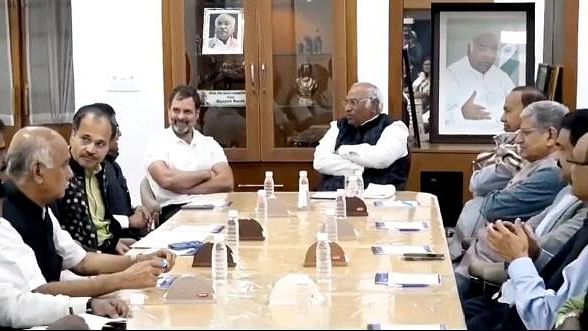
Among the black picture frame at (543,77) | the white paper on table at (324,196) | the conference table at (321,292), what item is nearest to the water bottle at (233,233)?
the conference table at (321,292)

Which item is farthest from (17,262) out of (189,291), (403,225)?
(403,225)

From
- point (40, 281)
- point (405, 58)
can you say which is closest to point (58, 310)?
point (40, 281)

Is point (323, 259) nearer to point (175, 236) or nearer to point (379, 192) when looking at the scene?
point (175, 236)

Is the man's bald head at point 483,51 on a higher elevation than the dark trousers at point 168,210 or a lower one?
higher

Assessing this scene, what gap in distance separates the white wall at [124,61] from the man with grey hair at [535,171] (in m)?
2.56

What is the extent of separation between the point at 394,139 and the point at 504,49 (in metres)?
1.39

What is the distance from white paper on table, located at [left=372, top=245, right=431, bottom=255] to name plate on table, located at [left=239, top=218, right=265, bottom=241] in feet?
1.52

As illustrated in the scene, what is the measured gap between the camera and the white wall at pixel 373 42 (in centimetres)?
565

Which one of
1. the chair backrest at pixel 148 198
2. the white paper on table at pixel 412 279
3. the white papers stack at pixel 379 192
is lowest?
the chair backrest at pixel 148 198

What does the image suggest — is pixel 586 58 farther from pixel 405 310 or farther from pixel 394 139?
pixel 405 310

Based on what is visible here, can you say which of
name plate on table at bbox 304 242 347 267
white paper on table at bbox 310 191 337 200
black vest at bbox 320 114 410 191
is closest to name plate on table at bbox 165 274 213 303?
name plate on table at bbox 304 242 347 267

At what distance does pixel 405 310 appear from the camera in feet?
7.55

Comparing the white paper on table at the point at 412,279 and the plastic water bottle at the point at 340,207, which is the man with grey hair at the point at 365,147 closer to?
the plastic water bottle at the point at 340,207

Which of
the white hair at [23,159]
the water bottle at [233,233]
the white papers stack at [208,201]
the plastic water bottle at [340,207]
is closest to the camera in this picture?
the white hair at [23,159]
